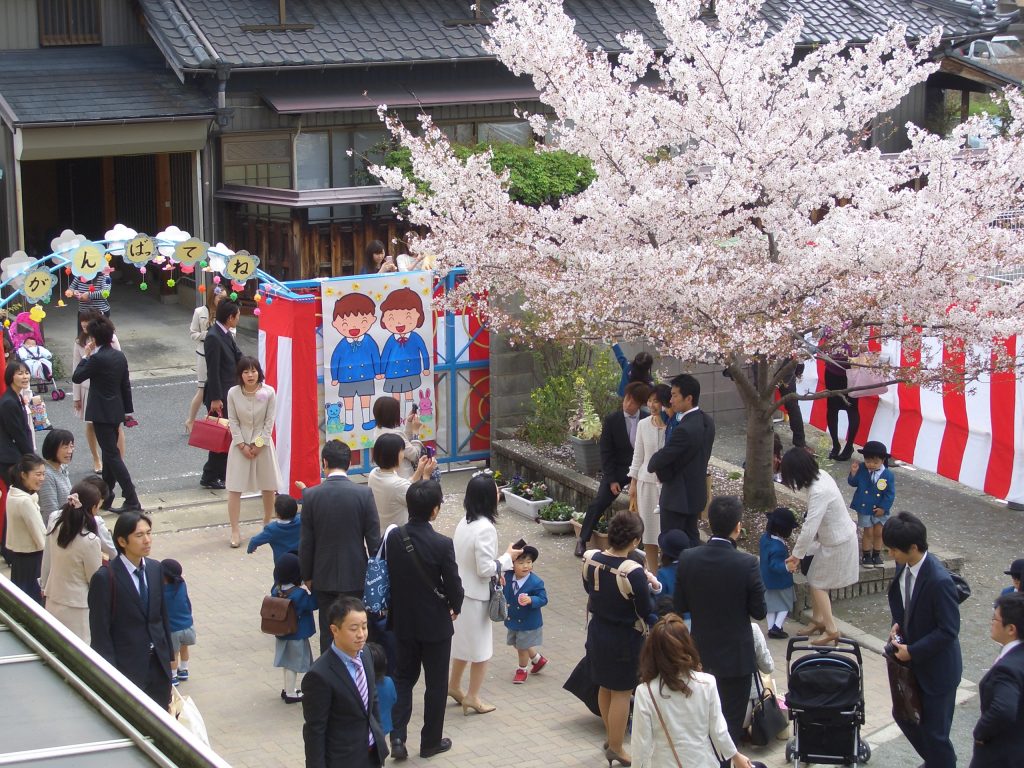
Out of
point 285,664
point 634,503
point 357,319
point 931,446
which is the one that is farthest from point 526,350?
point 285,664

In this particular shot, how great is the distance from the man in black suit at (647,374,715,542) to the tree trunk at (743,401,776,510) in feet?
4.43

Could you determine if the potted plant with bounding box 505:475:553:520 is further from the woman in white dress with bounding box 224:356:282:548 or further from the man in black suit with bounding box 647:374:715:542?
the man in black suit with bounding box 647:374:715:542

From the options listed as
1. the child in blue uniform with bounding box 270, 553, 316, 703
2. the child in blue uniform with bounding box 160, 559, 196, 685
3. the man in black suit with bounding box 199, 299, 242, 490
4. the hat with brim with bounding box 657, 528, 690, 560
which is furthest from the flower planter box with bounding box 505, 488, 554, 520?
the child in blue uniform with bounding box 160, 559, 196, 685

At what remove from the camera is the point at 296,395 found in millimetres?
12570

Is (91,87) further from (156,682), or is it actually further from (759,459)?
(156,682)

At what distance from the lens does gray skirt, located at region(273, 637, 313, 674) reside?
29.0 feet

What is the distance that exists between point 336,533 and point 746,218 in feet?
14.6

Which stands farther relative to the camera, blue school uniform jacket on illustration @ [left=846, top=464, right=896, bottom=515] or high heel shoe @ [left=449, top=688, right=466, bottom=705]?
blue school uniform jacket on illustration @ [left=846, top=464, right=896, bottom=515]

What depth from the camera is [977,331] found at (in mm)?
10141

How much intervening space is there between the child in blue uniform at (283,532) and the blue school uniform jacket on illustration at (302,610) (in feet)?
1.54

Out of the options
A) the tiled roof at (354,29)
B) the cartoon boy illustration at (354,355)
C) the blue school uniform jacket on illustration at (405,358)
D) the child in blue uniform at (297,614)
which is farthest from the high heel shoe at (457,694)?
the tiled roof at (354,29)

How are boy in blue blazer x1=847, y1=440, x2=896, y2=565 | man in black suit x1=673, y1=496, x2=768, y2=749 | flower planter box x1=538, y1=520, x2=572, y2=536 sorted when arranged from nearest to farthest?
man in black suit x1=673, y1=496, x2=768, y2=749 → boy in blue blazer x1=847, y1=440, x2=896, y2=565 → flower planter box x1=538, y1=520, x2=572, y2=536

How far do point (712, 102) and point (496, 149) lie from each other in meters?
10.5

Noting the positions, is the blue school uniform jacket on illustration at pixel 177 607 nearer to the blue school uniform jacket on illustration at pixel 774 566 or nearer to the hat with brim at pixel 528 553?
the hat with brim at pixel 528 553
